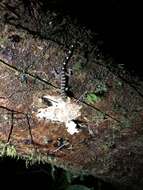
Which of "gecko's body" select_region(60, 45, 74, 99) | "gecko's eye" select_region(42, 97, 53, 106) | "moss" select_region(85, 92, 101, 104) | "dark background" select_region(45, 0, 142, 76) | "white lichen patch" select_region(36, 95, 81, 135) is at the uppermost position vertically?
"dark background" select_region(45, 0, 142, 76)

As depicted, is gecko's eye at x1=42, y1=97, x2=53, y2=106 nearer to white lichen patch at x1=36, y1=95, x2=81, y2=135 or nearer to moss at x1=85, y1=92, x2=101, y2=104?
white lichen patch at x1=36, y1=95, x2=81, y2=135

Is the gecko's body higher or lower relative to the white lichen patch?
higher

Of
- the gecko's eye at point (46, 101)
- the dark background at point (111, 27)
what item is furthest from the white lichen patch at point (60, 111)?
the dark background at point (111, 27)

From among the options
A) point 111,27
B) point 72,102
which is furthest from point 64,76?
point 111,27

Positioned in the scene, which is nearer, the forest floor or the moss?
the forest floor

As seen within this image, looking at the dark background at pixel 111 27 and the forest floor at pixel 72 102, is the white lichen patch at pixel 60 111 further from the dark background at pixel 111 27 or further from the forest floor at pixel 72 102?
→ the dark background at pixel 111 27

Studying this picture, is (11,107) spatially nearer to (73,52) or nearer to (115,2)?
(73,52)

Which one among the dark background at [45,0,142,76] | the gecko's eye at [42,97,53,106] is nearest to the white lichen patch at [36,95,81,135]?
the gecko's eye at [42,97,53,106]

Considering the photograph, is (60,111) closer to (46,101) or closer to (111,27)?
(46,101)

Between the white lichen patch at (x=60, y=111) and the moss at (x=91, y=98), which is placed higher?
the moss at (x=91, y=98)

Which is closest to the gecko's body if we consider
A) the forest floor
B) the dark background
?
the forest floor
